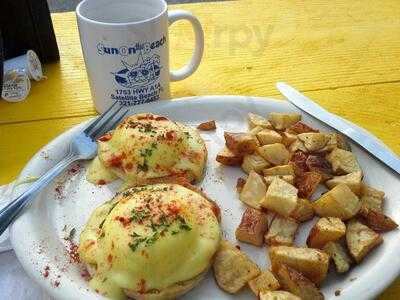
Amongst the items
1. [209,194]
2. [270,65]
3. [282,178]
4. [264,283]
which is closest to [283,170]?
[282,178]

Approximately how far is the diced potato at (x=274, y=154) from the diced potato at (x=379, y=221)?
170 millimetres

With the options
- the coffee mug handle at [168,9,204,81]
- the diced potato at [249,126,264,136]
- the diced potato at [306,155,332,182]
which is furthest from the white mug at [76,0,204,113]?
the diced potato at [306,155,332,182]

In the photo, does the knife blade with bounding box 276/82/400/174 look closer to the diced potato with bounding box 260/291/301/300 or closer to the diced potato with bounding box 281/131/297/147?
the diced potato with bounding box 281/131/297/147

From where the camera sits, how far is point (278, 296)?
62 cm

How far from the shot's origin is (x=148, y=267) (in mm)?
646

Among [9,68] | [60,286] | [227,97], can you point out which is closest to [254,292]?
[60,286]

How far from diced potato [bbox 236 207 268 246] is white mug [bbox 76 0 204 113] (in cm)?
37

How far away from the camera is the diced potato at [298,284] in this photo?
2.09 feet

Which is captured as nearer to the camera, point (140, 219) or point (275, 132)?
point (140, 219)

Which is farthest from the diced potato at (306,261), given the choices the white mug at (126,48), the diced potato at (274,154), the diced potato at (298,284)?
the white mug at (126,48)

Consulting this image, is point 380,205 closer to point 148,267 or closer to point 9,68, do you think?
point 148,267

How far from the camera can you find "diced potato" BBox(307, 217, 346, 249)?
2.31 feet

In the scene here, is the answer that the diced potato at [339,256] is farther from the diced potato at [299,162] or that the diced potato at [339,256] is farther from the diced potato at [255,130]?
the diced potato at [255,130]

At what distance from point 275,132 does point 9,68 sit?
2.07 feet
